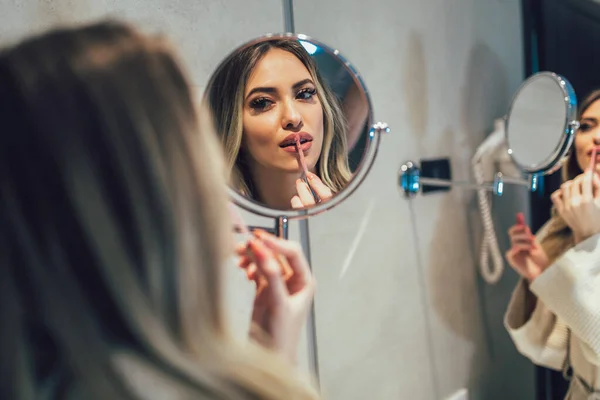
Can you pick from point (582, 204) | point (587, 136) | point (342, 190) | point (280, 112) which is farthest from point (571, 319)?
point (280, 112)

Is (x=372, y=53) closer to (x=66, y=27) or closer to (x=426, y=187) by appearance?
(x=426, y=187)

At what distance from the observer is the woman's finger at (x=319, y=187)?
0.56m

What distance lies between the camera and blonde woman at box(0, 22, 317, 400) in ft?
0.96

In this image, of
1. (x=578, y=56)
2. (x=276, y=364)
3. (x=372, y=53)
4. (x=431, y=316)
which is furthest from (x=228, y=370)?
(x=578, y=56)

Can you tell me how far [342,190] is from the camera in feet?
1.88

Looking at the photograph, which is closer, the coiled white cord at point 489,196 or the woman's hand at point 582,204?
the woman's hand at point 582,204

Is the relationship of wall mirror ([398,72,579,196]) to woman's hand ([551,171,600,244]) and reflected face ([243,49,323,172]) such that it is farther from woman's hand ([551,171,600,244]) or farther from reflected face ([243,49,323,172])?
reflected face ([243,49,323,172])

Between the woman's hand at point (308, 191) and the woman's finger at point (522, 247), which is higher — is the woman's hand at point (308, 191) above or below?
above

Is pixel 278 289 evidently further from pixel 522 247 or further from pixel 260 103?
pixel 522 247

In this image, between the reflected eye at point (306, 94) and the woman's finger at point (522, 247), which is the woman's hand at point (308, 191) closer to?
the reflected eye at point (306, 94)

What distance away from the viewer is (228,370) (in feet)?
1.04

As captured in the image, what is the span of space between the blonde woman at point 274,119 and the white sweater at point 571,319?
1.62 ft

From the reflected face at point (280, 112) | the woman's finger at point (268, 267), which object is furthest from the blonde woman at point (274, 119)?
the woman's finger at point (268, 267)

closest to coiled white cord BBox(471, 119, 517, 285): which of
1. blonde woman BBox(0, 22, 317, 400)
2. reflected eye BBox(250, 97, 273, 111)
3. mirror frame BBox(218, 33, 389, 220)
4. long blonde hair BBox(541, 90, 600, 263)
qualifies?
long blonde hair BBox(541, 90, 600, 263)
